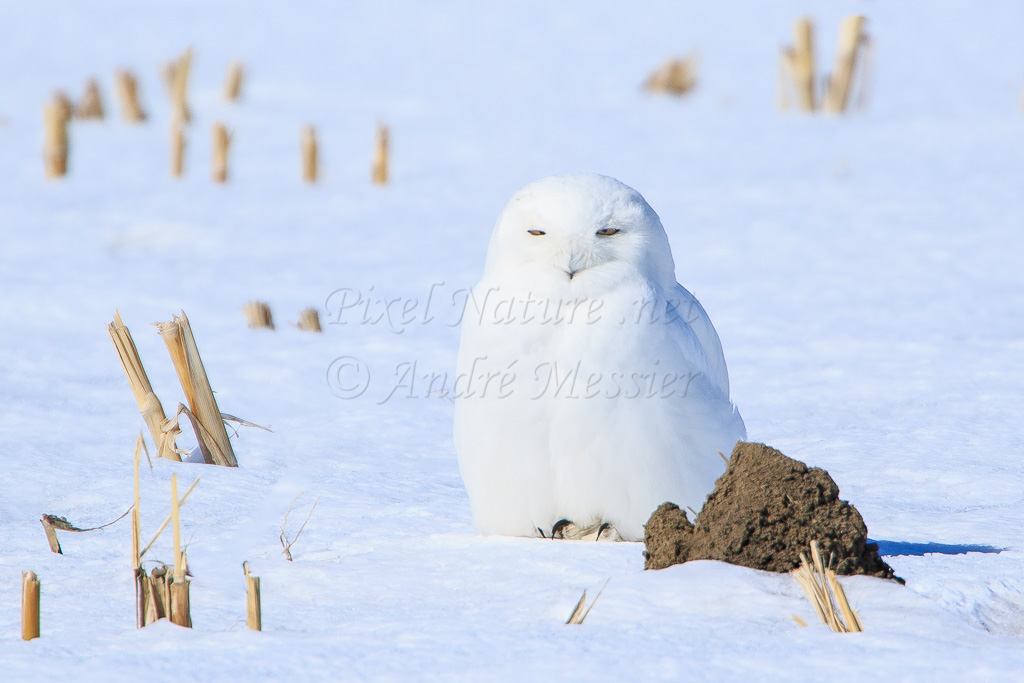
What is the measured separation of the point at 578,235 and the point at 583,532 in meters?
0.78

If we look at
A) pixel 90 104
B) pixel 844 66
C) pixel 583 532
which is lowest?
pixel 583 532

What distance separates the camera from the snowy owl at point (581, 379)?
9.96 ft

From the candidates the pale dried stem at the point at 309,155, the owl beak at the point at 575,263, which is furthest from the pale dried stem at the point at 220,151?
the owl beak at the point at 575,263

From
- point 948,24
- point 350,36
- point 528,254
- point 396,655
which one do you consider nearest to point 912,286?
point 528,254

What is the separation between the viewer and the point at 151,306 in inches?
239

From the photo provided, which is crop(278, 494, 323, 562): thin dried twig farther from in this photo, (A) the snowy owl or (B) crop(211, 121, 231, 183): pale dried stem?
(B) crop(211, 121, 231, 183): pale dried stem

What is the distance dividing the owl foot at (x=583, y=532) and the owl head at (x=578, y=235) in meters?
0.63

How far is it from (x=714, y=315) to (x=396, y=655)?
13.5 ft

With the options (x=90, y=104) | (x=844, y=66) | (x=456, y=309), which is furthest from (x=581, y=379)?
(x=90, y=104)

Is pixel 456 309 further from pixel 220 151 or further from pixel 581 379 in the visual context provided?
pixel 581 379

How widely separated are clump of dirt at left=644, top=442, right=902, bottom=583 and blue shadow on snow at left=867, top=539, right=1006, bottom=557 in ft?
1.41

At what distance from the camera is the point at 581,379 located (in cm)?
301

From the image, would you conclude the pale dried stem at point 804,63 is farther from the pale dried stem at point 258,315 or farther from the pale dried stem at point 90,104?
the pale dried stem at point 90,104

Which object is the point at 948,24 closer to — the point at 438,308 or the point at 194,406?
the point at 438,308
